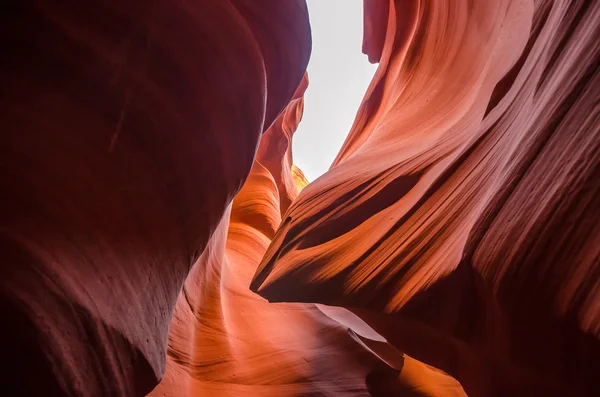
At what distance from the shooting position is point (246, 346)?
277 centimetres

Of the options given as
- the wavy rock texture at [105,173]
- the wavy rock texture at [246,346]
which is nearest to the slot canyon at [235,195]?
the wavy rock texture at [105,173]

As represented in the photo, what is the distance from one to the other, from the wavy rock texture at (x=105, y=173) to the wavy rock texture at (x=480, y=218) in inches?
30.3

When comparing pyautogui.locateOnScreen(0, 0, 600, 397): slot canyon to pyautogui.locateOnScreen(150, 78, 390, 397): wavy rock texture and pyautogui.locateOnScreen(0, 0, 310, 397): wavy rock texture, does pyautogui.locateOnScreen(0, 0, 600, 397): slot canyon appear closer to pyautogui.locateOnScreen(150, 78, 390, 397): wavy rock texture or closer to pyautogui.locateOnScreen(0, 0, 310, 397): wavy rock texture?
pyautogui.locateOnScreen(0, 0, 310, 397): wavy rock texture

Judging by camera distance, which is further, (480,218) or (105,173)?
(480,218)

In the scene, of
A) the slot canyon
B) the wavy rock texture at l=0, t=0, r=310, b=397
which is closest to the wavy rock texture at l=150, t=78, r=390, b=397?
the slot canyon

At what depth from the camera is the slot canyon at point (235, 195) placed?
0.95 m

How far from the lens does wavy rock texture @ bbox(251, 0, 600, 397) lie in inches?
43.6

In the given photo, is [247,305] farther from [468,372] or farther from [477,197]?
[477,197]

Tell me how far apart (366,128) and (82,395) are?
3.23m

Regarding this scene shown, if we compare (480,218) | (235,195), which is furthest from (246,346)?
(480,218)

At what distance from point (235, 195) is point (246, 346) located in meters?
1.55

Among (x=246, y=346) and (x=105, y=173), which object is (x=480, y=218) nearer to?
(x=105, y=173)

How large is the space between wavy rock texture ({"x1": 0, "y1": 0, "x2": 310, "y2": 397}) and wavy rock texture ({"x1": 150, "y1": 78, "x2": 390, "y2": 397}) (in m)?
1.17

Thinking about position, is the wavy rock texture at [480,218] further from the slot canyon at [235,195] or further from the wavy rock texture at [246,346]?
the wavy rock texture at [246,346]
